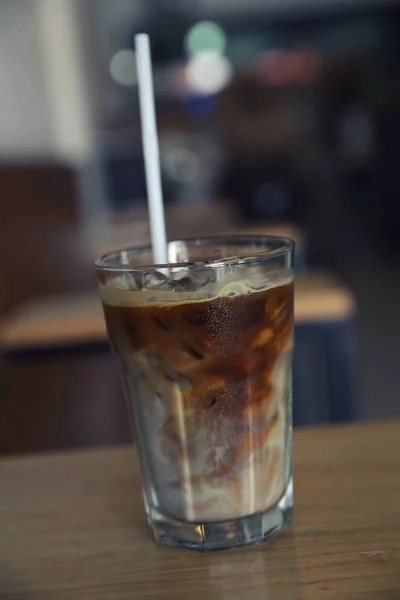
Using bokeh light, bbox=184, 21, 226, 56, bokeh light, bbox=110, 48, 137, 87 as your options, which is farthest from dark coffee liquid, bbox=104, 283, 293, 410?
bokeh light, bbox=184, 21, 226, 56

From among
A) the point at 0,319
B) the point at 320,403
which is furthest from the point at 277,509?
the point at 0,319

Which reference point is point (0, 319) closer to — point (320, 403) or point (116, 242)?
point (116, 242)

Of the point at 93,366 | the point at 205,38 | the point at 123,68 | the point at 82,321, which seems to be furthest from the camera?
the point at 205,38

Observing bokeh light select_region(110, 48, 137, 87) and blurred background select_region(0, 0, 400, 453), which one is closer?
blurred background select_region(0, 0, 400, 453)

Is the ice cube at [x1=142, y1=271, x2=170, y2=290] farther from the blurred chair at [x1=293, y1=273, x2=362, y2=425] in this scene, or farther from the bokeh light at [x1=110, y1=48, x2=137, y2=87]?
the bokeh light at [x1=110, y1=48, x2=137, y2=87]

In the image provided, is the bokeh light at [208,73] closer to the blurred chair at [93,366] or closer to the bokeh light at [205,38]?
the bokeh light at [205,38]

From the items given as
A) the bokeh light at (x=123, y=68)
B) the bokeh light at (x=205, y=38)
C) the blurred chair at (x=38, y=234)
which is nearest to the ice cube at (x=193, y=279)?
the blurred chair at (x=38, y=234)

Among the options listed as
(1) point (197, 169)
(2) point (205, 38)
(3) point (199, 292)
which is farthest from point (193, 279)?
(2) point (205, 38)

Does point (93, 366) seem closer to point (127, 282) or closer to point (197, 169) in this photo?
point (127, 282)
